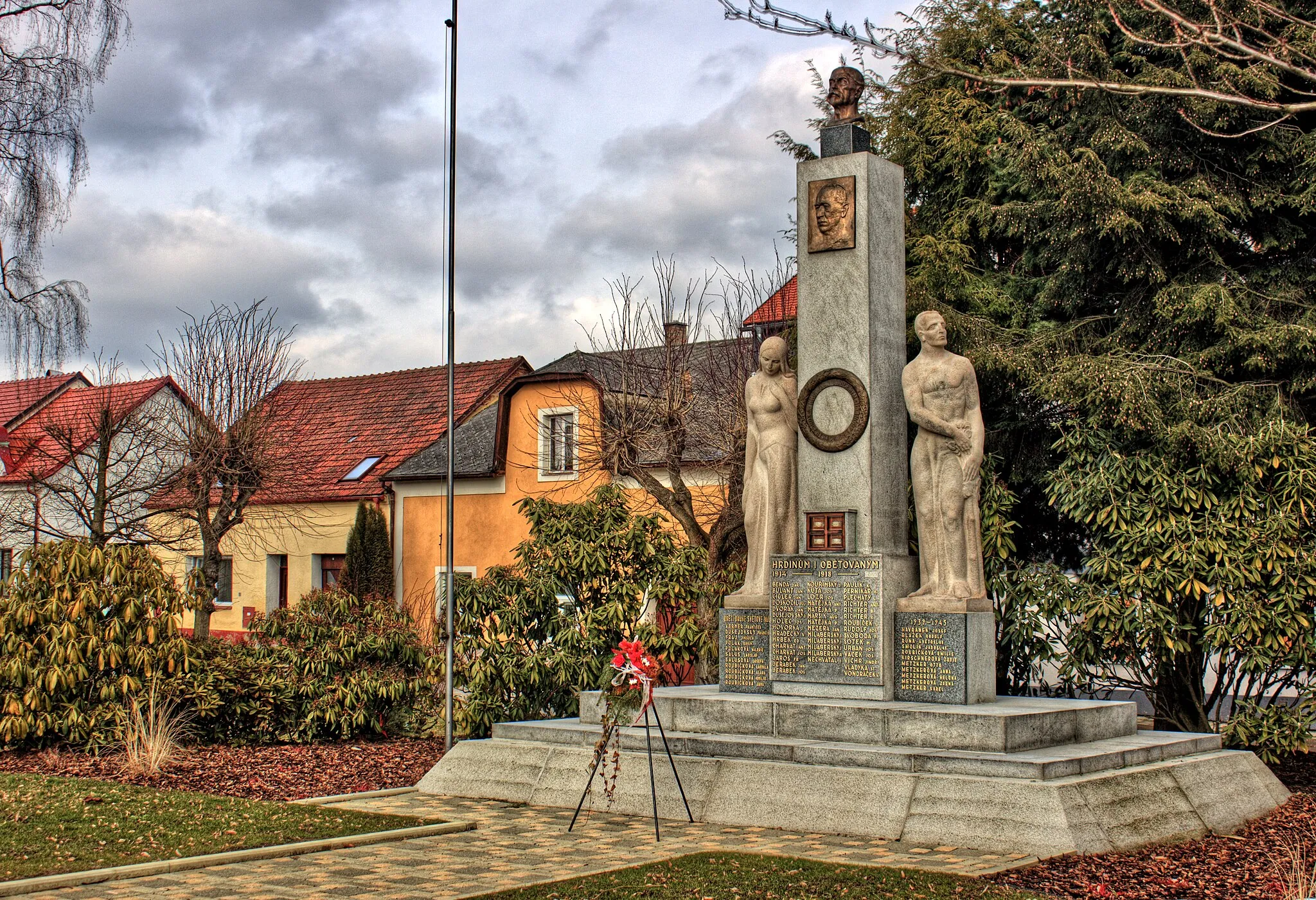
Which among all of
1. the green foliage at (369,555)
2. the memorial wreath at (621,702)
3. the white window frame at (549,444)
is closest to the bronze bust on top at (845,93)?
the memorial wreath at (621,702)

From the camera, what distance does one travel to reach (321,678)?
16344 mm

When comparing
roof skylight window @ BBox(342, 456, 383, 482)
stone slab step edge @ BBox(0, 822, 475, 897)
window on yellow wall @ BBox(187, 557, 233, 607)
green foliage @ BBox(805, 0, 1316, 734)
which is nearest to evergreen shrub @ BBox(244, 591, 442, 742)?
stone slab step edge @ BBox(0, 822, 475, 897)

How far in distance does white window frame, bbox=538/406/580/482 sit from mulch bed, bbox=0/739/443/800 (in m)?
11.4

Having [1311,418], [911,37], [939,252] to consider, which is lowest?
[1311,418]

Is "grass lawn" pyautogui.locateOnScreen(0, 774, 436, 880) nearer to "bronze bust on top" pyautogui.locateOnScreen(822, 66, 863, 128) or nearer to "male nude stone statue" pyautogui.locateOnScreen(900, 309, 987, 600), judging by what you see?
"male nude stone statue" pyautogui.locateOnScreen(900, 309, 987, 600)

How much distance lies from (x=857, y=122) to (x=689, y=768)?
5.87 meters

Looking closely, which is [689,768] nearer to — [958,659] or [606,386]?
[958,659]

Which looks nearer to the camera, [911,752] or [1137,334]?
[911,752]

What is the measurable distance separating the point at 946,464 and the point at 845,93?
11.3 feet

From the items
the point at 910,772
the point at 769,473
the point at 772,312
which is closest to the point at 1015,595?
the point at 769,473

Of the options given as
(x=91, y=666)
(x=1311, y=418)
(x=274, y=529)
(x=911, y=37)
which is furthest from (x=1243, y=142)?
(x=274, y=529)

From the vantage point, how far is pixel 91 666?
15047mm

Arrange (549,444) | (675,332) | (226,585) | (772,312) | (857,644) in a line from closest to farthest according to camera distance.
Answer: (857,644) → (675,332) → (772,312) → (549,444) → (226,585)

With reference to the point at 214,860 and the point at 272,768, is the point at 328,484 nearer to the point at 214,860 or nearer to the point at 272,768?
the point at 272,768
